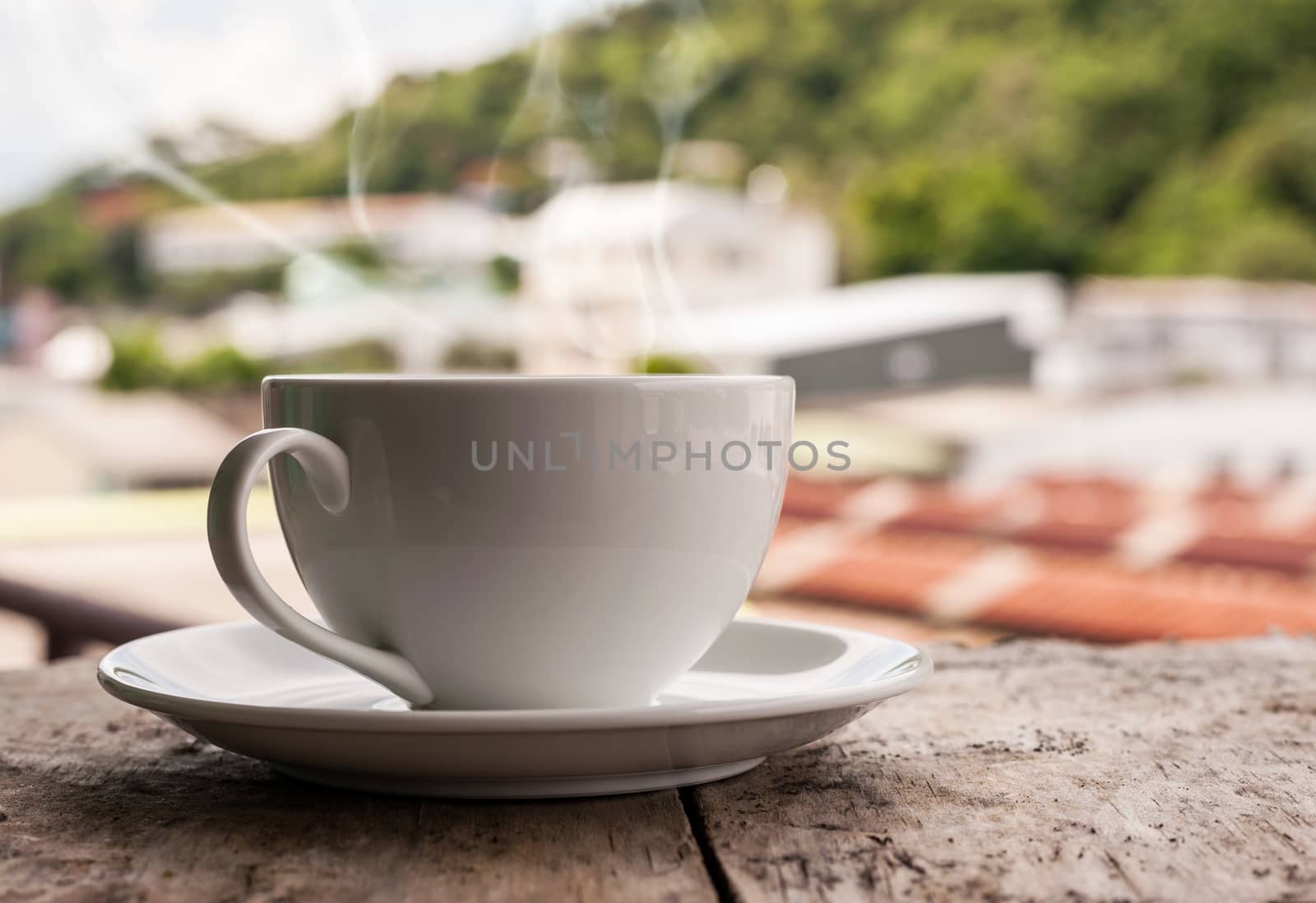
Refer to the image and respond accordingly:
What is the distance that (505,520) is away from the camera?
29 centimetres

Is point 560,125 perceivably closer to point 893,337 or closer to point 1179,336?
point 893,337

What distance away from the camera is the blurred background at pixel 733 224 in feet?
30.8

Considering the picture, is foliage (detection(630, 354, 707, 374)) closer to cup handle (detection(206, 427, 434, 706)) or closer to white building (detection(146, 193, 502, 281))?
white building (detection(146, 193, 502, 281))

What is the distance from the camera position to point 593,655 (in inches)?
12.1

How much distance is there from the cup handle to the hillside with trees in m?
10.7

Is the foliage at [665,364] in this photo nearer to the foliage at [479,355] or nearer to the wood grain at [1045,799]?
the foliage at [479,355]

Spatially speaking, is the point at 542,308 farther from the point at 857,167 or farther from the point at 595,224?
the point at 857,167

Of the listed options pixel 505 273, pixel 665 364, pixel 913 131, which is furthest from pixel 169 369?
pixel 913 131

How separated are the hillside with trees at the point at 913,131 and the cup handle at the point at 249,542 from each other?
10.7 meters

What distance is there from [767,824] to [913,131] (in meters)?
12.1

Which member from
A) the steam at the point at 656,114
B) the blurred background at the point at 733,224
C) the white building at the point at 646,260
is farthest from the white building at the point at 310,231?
the steam at the point at 656,114

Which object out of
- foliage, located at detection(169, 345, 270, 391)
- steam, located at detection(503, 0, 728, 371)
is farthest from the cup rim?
steam, located at detection(503, 0, 728, 371)

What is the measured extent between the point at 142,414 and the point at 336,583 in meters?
8.91

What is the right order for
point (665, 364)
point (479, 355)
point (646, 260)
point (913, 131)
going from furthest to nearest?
point (646, 260)
point (479, 355)
point (913, 131)
point (665, 364)
